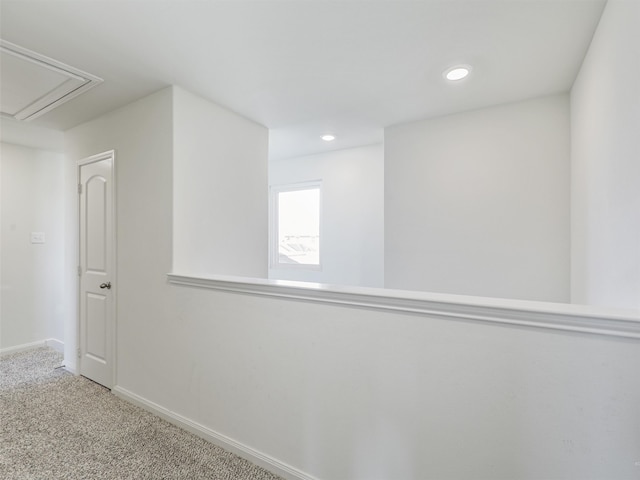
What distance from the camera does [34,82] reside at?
84.4 inches

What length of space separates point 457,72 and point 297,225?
9.46 feet

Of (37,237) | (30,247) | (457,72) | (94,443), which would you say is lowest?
(94,443)

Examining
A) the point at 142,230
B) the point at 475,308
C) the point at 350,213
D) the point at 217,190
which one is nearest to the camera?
the point at 475,308

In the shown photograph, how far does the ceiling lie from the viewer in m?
1.48

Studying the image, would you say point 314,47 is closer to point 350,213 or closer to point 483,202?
point 483,202

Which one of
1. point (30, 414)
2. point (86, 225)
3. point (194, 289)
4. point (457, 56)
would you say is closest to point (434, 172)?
point (457, 56)

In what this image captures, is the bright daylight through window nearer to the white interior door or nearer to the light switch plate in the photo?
the white interior door

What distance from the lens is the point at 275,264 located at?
4.61 meters

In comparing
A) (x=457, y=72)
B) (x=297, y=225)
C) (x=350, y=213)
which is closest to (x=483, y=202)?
(x=457, y=72)

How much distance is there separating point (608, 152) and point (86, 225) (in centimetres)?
395

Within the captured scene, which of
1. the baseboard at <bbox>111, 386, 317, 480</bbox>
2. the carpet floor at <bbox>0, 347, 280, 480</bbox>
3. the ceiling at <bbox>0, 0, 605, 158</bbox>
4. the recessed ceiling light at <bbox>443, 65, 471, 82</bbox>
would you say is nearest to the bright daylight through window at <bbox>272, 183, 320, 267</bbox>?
the ceiling at <bbox>0, 0, 605, 158</bbox>

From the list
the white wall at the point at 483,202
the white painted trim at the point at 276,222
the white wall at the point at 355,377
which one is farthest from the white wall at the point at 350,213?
the white wall at the point at 355,377

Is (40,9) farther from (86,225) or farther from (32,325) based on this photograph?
(32,325)

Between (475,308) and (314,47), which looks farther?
(314,47)
